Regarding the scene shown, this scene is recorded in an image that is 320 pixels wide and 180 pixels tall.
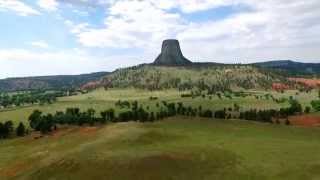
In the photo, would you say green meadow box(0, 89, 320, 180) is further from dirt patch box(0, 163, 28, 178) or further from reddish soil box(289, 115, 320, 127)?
reddish soil box(289, 115, 320, 127)

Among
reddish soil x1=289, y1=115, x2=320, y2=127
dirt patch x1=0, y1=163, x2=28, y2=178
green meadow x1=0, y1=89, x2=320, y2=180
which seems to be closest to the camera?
green meadow x1=0, y1=89, x2=320, y2=180

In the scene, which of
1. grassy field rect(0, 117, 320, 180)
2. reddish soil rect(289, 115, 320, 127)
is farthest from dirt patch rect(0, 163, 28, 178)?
reddish soil rect(289, 115, 320, 127)

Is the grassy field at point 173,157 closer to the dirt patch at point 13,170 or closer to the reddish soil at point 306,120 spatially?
the dirt patch at point 13,170

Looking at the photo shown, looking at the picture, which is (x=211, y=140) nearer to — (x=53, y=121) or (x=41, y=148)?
(x=41, y=148)

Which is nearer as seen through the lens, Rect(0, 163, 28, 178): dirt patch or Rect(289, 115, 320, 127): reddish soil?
Rect(0, 163, 28, 178): dirt patch

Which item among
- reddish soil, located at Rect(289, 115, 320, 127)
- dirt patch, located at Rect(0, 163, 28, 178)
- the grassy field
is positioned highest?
the grassy field

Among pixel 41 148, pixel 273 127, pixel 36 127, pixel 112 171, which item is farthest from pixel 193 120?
pixel 36 127

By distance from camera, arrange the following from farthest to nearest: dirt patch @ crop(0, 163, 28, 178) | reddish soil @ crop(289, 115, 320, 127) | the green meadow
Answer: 1. reddish soil @ crop(289, 115, 320, 127)
2. dirt patch @ crop(0, 163, 28, 178)
3. the green meadow

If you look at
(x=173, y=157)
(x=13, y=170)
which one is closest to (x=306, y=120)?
(x=173, y=157)

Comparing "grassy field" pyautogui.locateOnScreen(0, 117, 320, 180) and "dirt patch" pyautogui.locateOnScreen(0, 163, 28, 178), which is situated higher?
"grassy field" pyautogui.locateOnScreen(0, 117, 320, 180)

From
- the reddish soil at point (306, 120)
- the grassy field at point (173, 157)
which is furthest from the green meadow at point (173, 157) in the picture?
the reddish soil at point (306, 120)
